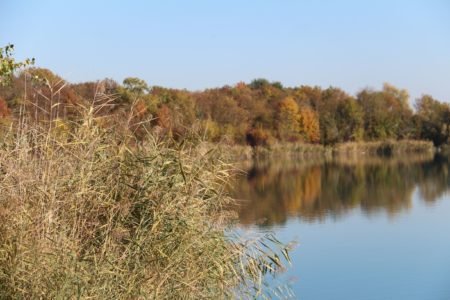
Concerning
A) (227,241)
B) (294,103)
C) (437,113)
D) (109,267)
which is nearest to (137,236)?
(109,267)

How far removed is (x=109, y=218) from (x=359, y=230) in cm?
960

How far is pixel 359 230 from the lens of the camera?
1358 cm

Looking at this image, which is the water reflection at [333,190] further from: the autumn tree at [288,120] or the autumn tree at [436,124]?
the autumn tree at [436,124]

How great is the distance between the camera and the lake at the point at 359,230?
9383mm

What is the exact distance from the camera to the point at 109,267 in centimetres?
443

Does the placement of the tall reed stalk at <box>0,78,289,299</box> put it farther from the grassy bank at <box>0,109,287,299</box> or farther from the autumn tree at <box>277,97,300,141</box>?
the autumn tree at <box>277,97,300,141</box>

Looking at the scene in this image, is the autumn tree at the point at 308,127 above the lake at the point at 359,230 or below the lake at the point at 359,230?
above

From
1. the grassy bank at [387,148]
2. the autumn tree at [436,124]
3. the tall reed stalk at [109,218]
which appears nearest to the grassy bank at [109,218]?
the tall reed stalk at [109,218]

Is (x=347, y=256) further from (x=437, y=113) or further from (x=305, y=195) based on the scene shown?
(x=437, y=113)

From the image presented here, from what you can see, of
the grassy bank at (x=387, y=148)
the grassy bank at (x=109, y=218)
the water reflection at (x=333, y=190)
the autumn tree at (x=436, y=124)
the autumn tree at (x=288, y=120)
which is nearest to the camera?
the grassy bank at (x=109, y=218)

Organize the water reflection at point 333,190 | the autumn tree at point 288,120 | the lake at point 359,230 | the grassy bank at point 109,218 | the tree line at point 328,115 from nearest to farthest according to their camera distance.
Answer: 1. the grassy bank at point 109,218
2. the lake at point 359,230
3. the water reflection at point 333,190
4. the tree line at point 328,115
5. the autumn tree at point 288,120

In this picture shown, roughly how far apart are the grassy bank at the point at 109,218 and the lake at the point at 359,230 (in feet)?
5.27

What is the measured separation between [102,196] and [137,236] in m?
0.42

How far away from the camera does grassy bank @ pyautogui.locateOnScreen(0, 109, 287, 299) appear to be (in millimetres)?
4305
